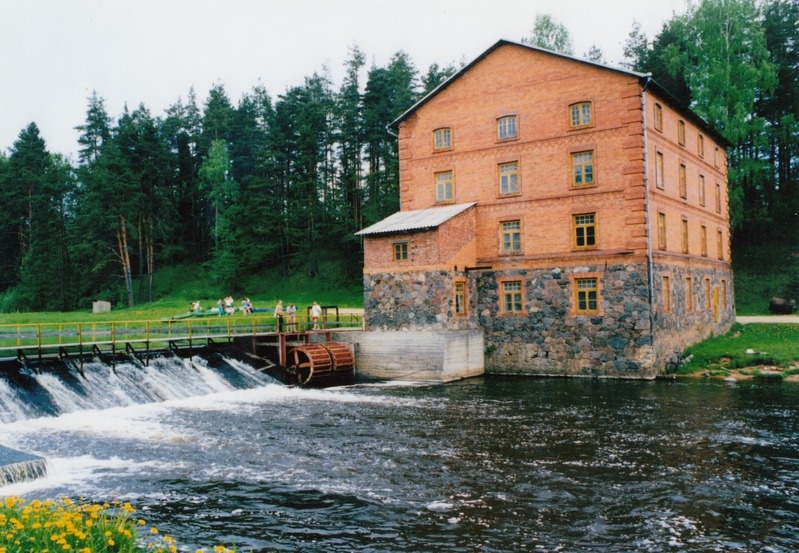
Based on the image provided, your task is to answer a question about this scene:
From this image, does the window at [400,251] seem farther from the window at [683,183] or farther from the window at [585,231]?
the window at [683,183]

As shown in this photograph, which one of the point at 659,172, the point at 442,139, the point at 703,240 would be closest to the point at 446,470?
the point at 659,172

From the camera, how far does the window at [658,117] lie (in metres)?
29.9

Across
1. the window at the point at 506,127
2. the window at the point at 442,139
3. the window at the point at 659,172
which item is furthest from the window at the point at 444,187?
the window at the point at 659,172

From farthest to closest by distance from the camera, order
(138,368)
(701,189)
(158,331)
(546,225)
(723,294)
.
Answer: (723,294) → (701,189) → (158,331) → (546,225) → (138,368)

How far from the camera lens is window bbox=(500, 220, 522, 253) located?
30.6 m

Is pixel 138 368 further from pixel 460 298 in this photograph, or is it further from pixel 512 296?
pixel 512 296

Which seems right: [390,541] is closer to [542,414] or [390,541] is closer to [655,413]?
[542,414]

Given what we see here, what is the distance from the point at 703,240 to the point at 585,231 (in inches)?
453

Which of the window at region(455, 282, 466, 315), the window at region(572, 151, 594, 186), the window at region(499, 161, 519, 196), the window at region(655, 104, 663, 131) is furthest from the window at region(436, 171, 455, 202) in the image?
the window at region(655, 104, 663, 131)

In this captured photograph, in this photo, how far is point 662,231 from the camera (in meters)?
29.9

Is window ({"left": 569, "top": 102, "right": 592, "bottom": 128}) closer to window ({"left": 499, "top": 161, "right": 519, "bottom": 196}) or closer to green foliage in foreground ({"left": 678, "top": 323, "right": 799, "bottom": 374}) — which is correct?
window ({"left": 499, "top": 161, "right": 519, "bottom": 196})

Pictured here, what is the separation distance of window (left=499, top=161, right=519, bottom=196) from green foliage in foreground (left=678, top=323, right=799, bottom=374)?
11037 mm

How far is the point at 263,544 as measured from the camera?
10.1m

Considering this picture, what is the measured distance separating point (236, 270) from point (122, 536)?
52845 mm
